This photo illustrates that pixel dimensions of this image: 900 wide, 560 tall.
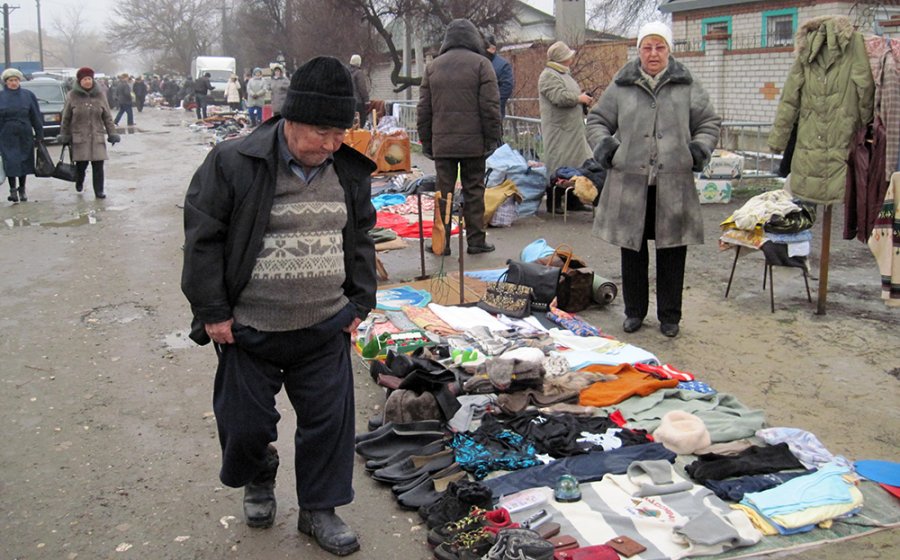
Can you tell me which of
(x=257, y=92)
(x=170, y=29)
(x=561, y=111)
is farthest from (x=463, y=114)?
→ (x=170, y=29)

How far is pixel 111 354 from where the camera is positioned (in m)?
6.54

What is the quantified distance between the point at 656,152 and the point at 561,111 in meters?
5.02

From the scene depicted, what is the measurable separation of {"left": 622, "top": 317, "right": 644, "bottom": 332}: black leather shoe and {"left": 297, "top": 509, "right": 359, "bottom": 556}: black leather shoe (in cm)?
347

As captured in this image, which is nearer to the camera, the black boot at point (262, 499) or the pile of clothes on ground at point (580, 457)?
the pile of clothes on ground at point (580, 457)

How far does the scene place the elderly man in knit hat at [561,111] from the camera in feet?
36.4

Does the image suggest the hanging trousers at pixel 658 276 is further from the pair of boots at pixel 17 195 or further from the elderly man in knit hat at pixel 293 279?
the pair of boots at pixel 17 195

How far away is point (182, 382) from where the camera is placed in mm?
5953

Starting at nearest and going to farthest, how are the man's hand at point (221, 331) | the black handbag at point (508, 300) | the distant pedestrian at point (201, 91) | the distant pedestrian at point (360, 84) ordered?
the man's hand at point (221, 331), the black handbag at point (508, 300), the distant pedestrian at point (360, 84), the distant pedestrian at point (201, 91)

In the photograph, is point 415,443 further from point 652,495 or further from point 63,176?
point 63,176

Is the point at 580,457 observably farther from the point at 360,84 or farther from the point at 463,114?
the point at 360,84

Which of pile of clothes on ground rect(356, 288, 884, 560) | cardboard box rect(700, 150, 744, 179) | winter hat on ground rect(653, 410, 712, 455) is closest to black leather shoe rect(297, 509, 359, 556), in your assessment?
pile of clothes on ground rect(356, 288, 884, 560)

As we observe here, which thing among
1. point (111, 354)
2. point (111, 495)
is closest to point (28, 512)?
point (111, 495)

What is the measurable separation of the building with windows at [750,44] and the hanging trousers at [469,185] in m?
9.78

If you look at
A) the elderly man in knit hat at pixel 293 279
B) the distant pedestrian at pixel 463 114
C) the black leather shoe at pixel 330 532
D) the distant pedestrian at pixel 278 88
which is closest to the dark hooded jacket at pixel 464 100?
the distant pedestrian at pixel 463 114
